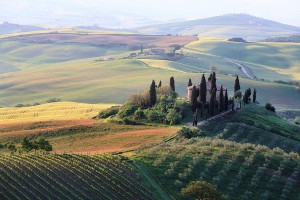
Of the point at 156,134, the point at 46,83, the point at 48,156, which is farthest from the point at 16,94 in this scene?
the point at 48,156

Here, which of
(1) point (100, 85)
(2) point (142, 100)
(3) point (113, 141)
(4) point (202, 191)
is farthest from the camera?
(1) point (100, 85)

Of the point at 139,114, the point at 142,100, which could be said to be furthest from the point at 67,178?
the point at 142,100

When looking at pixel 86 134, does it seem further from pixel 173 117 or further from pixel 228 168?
pixel 228 168

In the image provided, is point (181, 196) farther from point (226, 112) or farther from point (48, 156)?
point (226, 112)

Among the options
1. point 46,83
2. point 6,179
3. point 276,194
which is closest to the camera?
point 6,179

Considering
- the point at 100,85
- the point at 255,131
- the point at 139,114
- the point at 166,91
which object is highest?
the point at 166,91

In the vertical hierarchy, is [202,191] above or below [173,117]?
above

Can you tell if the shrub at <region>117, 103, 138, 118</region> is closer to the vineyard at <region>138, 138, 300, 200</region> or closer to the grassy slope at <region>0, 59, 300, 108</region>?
the vineyard at <region>138, 138, 300, 200</region>

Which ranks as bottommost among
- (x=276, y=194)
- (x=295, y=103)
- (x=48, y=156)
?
(x=295, y=103)
